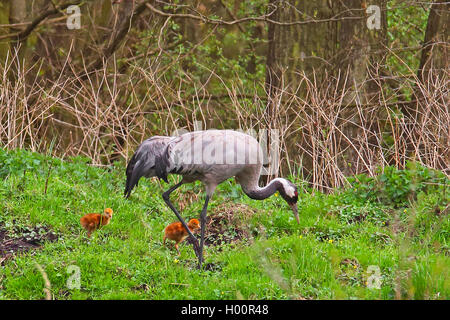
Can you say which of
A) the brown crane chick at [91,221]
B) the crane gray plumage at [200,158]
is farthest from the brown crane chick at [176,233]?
the brown crane chick at [91,221]

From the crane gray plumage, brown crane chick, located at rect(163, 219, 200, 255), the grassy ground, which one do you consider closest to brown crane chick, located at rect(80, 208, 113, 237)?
the grassy ground

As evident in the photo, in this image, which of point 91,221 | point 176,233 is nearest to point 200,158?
point 176,233

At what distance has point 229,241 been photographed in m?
6.06

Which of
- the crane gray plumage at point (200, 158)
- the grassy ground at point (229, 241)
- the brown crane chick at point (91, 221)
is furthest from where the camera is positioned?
the crane gray plumage at point (200, 158)

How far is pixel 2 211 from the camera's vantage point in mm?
6059

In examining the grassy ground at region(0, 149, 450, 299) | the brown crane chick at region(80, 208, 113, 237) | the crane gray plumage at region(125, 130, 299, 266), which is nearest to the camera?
the grassy ground at region(0, 149, 450, 299)

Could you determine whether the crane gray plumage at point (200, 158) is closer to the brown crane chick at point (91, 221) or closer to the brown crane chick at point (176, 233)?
the brown crane chick at point (176, 233)

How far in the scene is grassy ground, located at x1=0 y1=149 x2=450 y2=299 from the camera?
14.9 ft

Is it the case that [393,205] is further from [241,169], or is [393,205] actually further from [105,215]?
[105,215]

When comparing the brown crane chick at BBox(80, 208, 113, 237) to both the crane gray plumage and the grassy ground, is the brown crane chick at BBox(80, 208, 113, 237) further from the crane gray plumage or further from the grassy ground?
the crane gray plumage

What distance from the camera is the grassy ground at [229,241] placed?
4.53 meters

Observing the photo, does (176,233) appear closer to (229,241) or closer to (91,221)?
(229,241)
